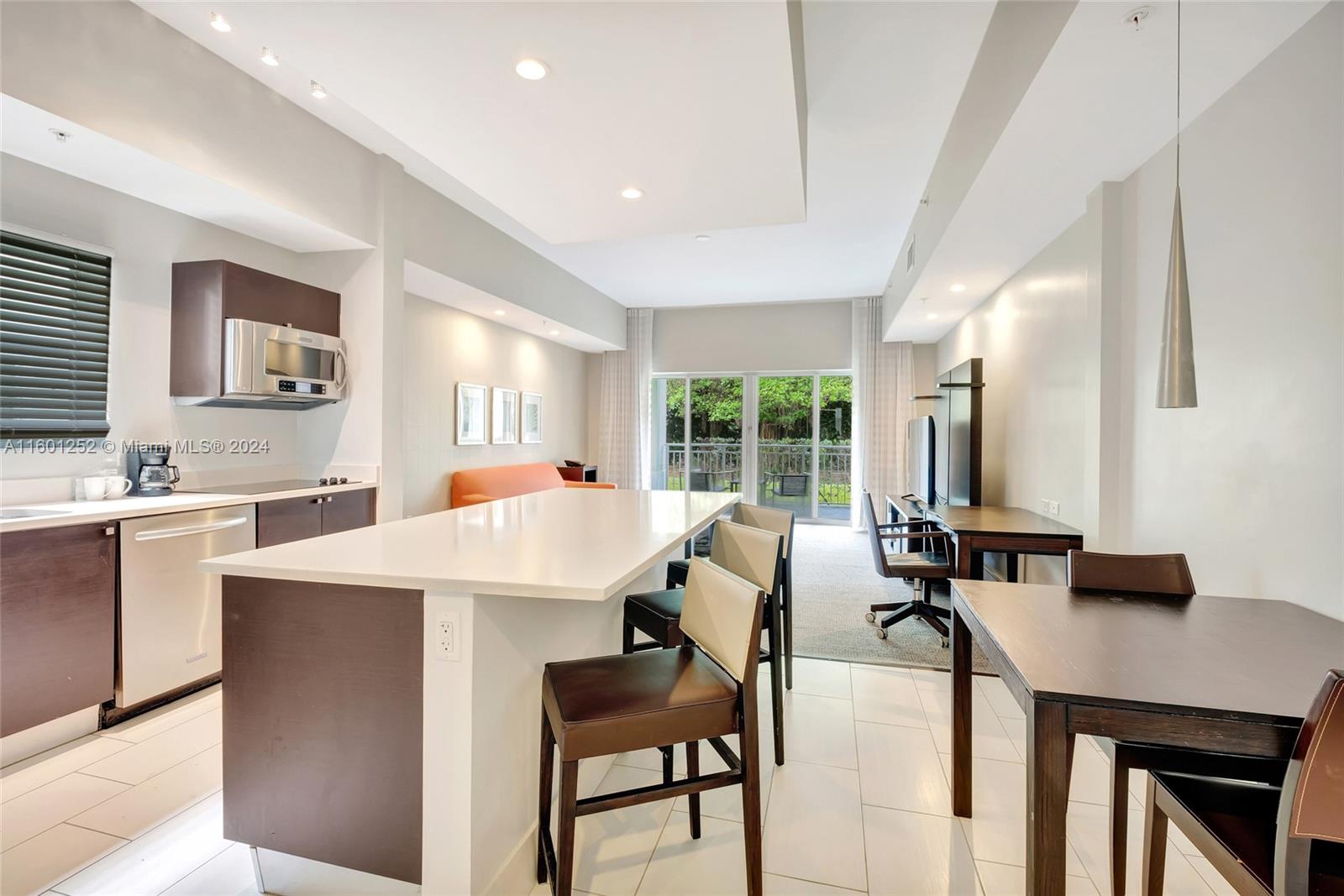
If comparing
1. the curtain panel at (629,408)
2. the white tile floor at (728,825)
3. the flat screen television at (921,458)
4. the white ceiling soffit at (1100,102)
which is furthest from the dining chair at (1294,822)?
the curtain panel at (629,408)

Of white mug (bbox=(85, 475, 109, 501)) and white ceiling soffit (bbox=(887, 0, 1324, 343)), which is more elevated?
white ceiling soffit (bbox=(887, 0, 1324, 343))

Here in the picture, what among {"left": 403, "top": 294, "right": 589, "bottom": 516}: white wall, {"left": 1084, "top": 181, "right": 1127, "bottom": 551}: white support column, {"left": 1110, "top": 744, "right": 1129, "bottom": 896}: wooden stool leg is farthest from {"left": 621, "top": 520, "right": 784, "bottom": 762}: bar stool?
{"left": 403, "top": 294, "right": 589, "bottom": 516}: white wall

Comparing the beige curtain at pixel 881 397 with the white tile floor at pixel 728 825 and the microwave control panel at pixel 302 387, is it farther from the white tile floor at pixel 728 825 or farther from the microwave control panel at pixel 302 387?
the microwave control panel at pixel 302 387

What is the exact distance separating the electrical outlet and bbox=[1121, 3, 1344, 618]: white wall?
2.23 meters

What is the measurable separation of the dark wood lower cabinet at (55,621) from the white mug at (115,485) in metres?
0.48

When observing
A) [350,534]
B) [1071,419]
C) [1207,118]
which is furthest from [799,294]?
[350,534]

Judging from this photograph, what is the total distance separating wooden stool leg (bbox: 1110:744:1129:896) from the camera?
1421mm

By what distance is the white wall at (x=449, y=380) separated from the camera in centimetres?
483

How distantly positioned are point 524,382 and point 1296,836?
6.44 metres

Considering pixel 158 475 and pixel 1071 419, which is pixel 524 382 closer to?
pixel 158 475

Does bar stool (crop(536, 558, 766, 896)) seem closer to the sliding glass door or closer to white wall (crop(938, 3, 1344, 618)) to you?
white wall (crop(938, 3, 1344, 618))

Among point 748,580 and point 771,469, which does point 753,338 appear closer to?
point 771,469

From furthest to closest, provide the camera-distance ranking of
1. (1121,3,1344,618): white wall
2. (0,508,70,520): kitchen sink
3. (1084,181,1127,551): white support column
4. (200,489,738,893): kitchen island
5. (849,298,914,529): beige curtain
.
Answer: (849,298,914,529): beige curtain < (1084,181,1127,551): white support column < (0,508,70,520): kitchen sink < (1121,3,1344,618): white wall < (200,489,738,893): kitchen island

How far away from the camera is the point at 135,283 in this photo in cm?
285
